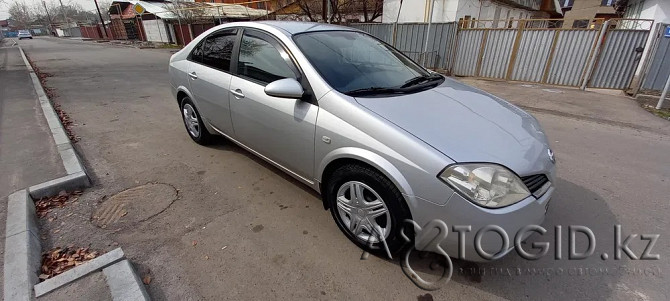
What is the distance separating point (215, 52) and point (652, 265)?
14.7 ft

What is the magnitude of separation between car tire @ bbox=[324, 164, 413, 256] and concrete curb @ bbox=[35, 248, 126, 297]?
1.58 m

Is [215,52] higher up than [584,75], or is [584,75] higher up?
[215,52]

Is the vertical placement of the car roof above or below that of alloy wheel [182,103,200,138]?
above

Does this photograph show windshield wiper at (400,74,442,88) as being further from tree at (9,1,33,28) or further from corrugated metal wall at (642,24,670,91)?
tree at (9,1,33,28)

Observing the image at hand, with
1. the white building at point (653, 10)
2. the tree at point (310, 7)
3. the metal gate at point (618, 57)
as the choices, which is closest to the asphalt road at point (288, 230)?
the metal gate at point (618, 57)

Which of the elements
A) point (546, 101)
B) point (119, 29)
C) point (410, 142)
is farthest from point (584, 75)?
point (119, 29)

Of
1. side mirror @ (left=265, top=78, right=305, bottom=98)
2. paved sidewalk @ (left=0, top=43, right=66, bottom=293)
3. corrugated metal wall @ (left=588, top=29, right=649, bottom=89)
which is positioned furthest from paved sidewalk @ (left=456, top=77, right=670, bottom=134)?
paved sidewalk @ (left=0, top=43, right=66, bottom=293)

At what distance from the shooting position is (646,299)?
2.01 meters

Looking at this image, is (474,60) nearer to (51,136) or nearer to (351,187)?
(351,187)

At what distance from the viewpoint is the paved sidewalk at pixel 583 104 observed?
5.84m

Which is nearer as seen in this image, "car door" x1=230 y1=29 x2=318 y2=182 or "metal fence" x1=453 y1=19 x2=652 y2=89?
"car door" x1=230 y1=29 x2=318 y2=182

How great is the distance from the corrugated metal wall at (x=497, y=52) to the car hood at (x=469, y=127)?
8.96 meters

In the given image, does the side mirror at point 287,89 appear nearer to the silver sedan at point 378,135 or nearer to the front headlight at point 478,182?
the silver sedan at point 378,135

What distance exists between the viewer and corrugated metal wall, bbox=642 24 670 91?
7.10 m
